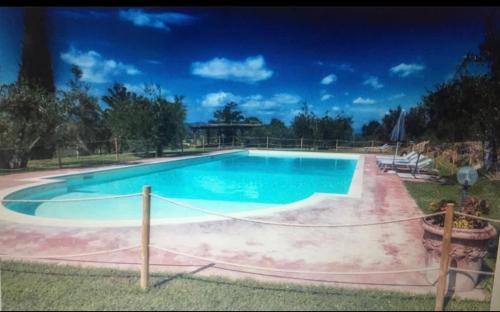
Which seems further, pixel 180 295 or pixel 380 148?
pixel 380 148

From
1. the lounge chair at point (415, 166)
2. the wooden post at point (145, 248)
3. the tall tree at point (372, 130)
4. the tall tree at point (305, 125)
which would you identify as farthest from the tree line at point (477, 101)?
the tall tree at point (372, 130)

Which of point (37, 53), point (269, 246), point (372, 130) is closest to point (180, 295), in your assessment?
point (269, 246)

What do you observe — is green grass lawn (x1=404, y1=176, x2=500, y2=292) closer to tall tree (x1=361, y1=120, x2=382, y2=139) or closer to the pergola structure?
tall tree (x1=361, y1=120, x2=382, y2=139)

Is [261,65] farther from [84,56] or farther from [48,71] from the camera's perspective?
[48,71]

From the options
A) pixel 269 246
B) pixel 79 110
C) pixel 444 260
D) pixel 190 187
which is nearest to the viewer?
pixel 444 260

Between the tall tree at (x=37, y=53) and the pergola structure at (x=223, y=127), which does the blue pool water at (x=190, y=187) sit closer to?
the tall tree at (x=37, y=53)

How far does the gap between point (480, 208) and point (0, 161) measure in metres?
12.2

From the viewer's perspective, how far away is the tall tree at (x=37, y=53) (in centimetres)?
1334

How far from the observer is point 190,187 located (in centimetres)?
1003

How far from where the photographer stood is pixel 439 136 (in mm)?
9117

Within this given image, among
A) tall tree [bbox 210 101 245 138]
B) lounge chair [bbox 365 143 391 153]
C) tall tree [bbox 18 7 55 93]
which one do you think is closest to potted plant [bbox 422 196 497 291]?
tall tree [bbox 18 7 55 93]

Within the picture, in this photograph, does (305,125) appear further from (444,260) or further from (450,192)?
(444,260)

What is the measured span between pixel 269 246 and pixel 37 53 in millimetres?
19299

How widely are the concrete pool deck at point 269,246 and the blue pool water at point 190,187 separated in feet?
6.65
